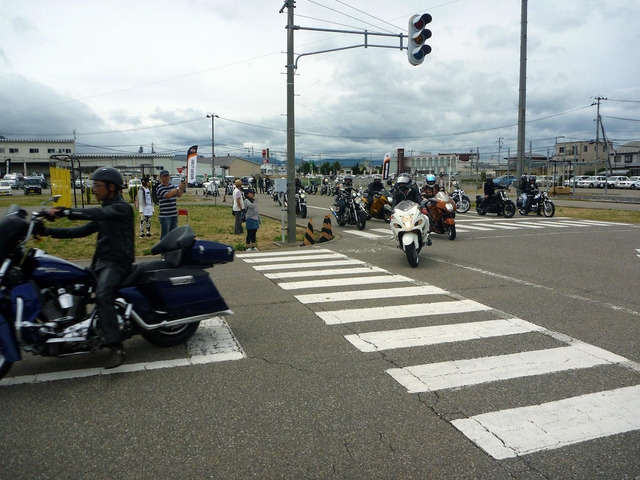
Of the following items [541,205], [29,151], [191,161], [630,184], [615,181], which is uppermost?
[29,151]

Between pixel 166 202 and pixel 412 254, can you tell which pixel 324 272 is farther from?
pixel 166 202

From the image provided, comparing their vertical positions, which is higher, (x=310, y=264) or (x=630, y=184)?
(x=630, y=184)

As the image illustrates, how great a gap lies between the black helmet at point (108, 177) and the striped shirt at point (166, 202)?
21.1ft

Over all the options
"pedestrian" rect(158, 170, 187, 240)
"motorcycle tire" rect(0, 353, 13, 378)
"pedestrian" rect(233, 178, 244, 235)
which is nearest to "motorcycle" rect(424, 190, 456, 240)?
"pedestrian" rect(233, 178, 244, 235)

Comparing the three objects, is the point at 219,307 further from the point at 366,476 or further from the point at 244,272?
the point at 244,272

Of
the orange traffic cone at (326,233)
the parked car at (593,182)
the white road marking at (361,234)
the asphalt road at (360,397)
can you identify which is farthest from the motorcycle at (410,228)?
the parked car at (593,182)

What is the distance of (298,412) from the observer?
3793mm

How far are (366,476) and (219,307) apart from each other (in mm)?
2745

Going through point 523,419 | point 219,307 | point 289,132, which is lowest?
point 523,419

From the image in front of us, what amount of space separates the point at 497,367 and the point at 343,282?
4.16m

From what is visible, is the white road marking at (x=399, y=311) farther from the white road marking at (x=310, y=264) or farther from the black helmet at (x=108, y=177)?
the white road marking at (x=310, y=264)


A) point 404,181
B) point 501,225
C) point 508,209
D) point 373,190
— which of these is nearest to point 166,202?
point 404,181

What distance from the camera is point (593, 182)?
62562mm

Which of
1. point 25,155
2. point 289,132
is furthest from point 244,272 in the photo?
point 25,155
